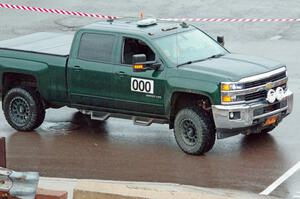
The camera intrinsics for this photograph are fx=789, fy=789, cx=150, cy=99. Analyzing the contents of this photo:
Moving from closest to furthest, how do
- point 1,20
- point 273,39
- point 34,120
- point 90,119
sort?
1. point 34,120
2. point 90,119
3. point 273,39
4. point 1,20

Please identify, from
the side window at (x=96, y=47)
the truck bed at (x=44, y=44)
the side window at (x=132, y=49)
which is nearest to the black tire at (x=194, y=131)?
the side window at (x=132, y=49)

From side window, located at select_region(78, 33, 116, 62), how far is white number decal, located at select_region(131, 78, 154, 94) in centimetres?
65

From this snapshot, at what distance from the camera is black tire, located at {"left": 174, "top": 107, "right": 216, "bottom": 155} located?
11.7 m

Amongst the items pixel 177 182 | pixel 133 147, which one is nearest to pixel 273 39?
pixel 133 147

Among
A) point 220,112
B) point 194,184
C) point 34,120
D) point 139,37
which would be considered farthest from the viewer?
point 34,120

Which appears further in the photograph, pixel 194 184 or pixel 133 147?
pixel 133 147

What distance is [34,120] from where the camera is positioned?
1345 cm

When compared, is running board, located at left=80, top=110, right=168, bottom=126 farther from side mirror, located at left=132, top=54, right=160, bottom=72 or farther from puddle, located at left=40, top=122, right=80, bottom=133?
side mirror, located at left=132, top=54, right=160, bottom=72

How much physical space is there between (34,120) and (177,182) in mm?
3649

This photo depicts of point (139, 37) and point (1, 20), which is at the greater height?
point (139, 37)

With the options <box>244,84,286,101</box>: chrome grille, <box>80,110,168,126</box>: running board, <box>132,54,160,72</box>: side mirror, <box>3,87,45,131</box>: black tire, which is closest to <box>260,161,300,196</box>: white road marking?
<box>244,84,286,101</box>: chrome grille

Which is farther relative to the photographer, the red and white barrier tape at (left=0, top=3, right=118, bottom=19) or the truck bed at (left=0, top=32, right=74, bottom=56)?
the red and white barrier tape at (left=0, top=3, right=118, bottom=19)

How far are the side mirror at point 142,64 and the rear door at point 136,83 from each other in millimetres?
82

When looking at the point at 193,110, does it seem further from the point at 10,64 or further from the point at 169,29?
the point at 10,64
